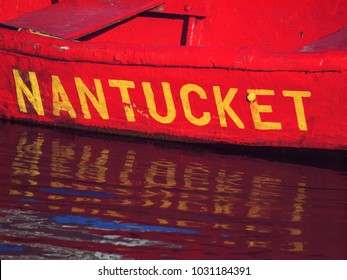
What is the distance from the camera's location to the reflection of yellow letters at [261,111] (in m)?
6.07

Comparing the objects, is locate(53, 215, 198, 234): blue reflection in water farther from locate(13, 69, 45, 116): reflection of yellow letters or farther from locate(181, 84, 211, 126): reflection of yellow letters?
locate(13, 69, 45, 116): reflection of yellow letters

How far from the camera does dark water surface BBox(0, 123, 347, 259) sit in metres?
4.49

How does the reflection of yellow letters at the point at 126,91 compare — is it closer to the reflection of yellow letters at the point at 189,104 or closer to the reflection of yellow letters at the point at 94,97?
the reflection of yellow letters at the point at 94,97

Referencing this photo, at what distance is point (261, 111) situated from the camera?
20.1 feet

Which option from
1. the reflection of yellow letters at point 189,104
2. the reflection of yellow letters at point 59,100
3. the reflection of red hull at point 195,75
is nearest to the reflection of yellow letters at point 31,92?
the reflection of red hull at point 195,75

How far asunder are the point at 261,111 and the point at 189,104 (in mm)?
469

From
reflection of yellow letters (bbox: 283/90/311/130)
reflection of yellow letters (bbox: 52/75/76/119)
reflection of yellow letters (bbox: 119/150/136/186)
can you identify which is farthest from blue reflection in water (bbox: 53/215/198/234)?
reflection of yellow letters (bbox: 52/75/76/119)

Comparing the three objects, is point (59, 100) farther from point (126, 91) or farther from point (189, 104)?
point (189, 104)

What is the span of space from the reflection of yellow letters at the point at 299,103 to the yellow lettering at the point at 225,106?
35cm

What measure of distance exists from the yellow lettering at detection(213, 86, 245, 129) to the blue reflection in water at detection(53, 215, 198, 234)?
162cm

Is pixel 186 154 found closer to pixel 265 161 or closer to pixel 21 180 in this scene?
pixel 265 161

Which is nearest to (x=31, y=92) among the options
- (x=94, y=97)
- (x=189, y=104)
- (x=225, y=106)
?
(x=94, y=97)

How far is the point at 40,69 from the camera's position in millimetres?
6730
